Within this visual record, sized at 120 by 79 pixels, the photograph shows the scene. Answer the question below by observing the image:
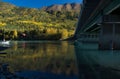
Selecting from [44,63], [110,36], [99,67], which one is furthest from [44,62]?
[110,36]

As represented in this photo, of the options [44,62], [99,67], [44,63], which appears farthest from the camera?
[44,62]

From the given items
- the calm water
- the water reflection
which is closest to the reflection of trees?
the calm water

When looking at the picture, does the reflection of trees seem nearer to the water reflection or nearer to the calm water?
the calm water

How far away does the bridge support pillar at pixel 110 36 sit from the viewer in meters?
48.9

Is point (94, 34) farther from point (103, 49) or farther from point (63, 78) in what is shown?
point (63, 78)

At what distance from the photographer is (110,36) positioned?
4959cm

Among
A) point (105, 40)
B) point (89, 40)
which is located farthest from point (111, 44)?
point (89, 40)

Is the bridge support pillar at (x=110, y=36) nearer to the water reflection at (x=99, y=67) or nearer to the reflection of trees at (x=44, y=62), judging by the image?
the reflection of trees at (x=44, y=62)

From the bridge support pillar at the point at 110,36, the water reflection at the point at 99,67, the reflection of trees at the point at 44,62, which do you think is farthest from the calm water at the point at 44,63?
the bridge support pillar at the point at 110,36

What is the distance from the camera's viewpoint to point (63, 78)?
18.3 meters

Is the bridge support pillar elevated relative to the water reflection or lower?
elevated

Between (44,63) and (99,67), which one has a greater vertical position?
(99,67)

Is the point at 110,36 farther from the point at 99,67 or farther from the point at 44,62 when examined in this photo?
the point at 99,67

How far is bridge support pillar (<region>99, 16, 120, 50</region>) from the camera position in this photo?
160ft
